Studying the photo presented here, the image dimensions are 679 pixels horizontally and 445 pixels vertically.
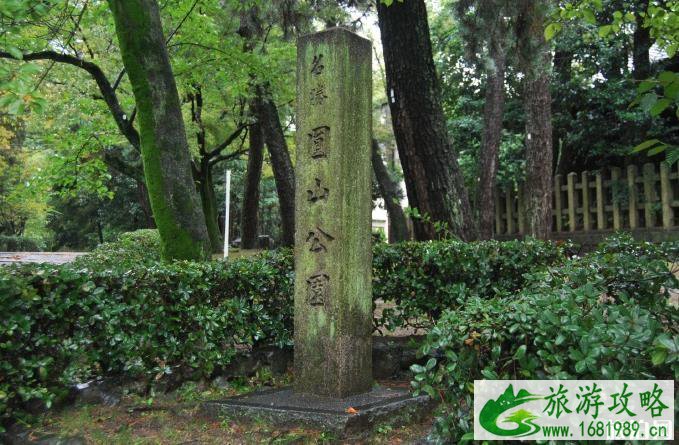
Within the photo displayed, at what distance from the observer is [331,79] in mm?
4926

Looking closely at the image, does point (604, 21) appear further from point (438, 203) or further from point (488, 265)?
point (488, 265)

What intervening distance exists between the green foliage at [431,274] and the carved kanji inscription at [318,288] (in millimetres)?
1635

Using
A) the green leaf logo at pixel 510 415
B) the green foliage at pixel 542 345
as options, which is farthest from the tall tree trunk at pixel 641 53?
the green leaf logo at pixel 510 415

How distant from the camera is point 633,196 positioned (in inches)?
552

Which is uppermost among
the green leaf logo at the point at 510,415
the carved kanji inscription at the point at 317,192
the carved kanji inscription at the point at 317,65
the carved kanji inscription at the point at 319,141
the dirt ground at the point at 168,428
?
the carved kanji inscription at the point at 317,65

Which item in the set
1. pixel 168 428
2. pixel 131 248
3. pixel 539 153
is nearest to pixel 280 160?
pixel 131 248

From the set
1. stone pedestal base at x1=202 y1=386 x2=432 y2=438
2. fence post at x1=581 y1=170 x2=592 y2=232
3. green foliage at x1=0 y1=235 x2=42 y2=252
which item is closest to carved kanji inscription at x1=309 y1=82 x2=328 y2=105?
stone pedestal base at x1=202 y1=386 x2=432 y2=438

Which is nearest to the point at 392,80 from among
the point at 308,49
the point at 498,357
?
the point at 308,49

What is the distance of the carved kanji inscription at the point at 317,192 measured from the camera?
4891mm

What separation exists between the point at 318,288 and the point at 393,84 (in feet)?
12.5

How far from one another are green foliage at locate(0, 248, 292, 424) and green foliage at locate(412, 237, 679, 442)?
2857mm

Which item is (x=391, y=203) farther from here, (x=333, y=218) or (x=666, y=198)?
(x=333, y=218)

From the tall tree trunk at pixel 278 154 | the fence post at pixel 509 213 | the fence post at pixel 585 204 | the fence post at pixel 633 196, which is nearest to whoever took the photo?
the tall tree trunk at pixel 278 154

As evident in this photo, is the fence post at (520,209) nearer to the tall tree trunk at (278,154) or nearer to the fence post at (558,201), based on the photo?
the fence post at (558,201)
